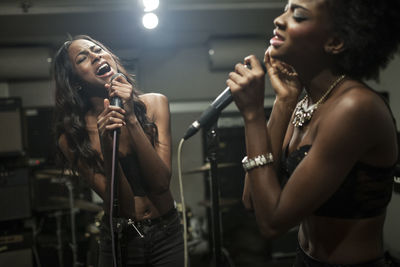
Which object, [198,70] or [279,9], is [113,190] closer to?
[279,9]

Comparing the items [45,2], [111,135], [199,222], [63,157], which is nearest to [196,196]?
[199,222]

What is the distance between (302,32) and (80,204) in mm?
3190

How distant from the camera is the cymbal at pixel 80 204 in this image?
3.36m

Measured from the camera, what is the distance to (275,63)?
1.17 m

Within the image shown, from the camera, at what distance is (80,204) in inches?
143

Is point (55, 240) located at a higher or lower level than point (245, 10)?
lower

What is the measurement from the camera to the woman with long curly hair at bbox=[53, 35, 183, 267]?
4.83ft

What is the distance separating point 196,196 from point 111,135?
3.46 metres

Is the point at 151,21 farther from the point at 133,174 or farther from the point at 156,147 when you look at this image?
the point at 133,174

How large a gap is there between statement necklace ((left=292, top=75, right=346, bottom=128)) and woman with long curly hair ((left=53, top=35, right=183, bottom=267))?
1.96 ft

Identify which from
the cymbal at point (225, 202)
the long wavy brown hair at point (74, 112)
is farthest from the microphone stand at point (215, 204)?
the cymbal at point (225, 202)

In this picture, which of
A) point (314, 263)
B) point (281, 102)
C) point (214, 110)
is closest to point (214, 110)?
point (214, 110)

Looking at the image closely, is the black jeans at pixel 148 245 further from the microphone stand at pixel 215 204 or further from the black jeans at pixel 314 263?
the black jeans at pixel 314 263

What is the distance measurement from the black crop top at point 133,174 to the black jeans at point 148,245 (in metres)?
0.14
